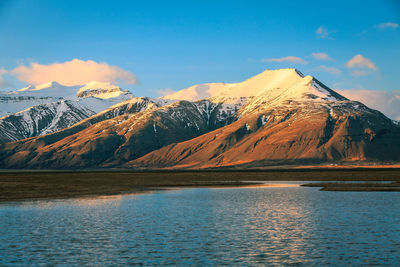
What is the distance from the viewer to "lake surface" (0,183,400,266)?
110ft

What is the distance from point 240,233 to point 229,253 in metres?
9.15

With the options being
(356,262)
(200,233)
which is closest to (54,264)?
(200,233)

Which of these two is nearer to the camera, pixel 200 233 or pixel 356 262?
pixel 356 262

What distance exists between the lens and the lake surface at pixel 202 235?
33.4 m

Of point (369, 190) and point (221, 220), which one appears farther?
point (369, 190)

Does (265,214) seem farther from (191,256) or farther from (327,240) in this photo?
(191,256)

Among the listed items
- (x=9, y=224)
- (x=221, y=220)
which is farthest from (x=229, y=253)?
(x=9, y=224)

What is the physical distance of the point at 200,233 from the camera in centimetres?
4434

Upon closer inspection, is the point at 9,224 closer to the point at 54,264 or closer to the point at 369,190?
the point at 54,264

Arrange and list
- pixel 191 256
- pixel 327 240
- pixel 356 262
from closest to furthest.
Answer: pixel 356 262 < pixel 191 256 < pixel 327 240

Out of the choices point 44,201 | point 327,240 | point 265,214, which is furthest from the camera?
point 44,201

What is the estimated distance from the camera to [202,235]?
142ft

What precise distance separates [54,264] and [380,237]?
88.3 ft

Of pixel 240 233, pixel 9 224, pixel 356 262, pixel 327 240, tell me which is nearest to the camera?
pixel 356 262
